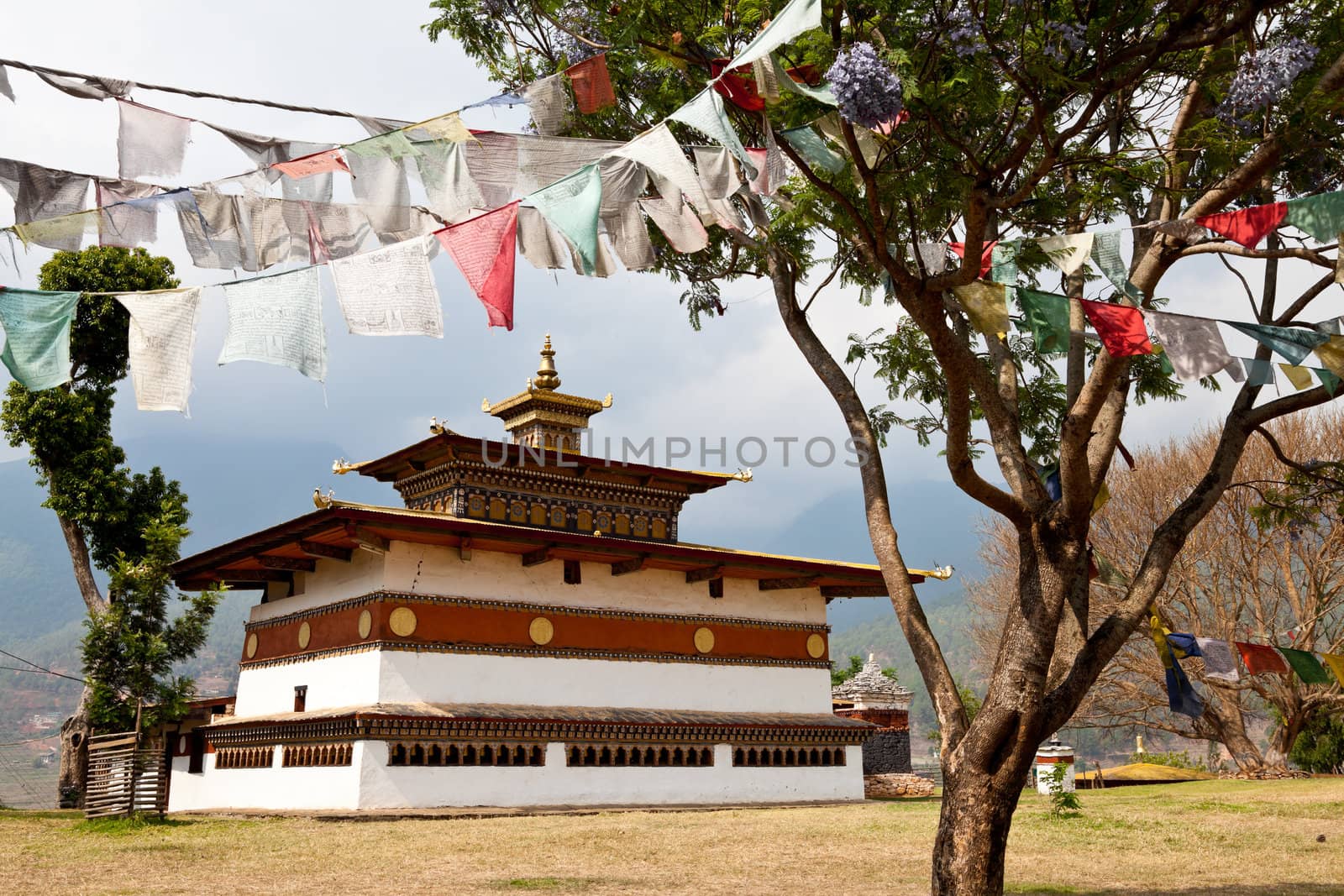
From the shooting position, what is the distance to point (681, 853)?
39.8 ft

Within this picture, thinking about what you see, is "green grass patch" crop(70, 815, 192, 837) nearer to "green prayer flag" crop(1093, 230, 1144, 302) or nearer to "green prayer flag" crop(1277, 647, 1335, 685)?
"green prayer flag" crop(1093, 230, 1144, 302)

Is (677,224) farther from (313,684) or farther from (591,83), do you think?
(313,684)

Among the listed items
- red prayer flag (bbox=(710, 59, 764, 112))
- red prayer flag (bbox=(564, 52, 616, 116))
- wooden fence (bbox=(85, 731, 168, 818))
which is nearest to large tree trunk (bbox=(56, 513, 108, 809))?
wooden fence (bbox=(85, 731, 168, 818))

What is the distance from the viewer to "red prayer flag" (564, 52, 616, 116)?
31.8 feet

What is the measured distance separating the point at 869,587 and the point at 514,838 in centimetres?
1382

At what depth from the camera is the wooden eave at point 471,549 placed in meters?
19.3

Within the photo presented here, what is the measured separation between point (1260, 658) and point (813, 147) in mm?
9691

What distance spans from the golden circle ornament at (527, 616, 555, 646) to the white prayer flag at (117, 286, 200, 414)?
1386 centimetres

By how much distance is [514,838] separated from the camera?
44.8 feet

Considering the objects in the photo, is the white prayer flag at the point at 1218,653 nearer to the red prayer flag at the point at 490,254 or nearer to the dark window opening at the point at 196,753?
the red prayer flag at the point at 490,254

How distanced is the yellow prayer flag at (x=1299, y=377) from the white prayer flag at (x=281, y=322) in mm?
6946

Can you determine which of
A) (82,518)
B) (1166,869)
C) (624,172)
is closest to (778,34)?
(624,172)

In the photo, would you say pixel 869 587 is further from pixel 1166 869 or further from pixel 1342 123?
pixel 1342 123

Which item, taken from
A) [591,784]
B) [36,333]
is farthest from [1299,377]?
[591,784]
